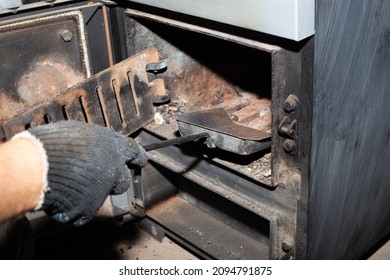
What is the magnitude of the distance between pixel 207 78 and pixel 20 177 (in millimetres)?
1055

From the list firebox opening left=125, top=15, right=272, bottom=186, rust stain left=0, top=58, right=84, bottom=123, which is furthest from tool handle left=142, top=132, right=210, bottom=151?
rust stain left=0, top=58, right=84, bottom=123

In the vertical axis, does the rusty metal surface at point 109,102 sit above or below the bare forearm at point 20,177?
below

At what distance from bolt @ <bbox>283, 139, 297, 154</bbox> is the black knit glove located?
0.44 m

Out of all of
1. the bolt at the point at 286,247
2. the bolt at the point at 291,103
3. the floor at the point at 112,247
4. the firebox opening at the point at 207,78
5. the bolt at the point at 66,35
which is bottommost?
the floor at the point at 112,247

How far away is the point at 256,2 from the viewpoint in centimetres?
129

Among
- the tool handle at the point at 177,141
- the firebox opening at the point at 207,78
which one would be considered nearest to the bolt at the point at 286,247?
the firebox opening at the point at 207,78

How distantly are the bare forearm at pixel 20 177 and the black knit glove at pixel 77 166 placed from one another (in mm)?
23

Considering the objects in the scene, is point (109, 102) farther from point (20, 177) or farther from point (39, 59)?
point (20, 177)

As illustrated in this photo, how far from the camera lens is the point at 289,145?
1.44 m

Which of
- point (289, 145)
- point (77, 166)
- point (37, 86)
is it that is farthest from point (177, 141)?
point (37, 86)

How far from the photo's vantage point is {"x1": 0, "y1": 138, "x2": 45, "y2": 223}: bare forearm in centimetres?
106

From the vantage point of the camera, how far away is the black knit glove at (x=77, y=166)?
113 centimetres

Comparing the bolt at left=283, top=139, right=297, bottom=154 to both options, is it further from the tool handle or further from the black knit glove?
the black knit glove

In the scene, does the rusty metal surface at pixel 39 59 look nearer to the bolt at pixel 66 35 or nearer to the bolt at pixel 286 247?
the bolt at pixel 66 35
